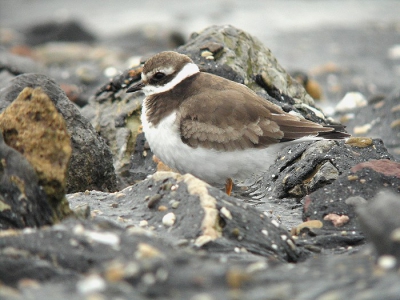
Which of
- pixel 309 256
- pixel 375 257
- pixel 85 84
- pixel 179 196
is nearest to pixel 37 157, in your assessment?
pixel 179 196

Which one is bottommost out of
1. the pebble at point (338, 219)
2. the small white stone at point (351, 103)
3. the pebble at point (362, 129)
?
the pebble at point (362, 129)

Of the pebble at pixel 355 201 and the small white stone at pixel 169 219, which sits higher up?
the small white stone at pixel 169 219

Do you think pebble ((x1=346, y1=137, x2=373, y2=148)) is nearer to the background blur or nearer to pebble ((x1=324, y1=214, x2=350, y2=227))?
pebble ((x1=324, y1=214, x2=350, y2=227))

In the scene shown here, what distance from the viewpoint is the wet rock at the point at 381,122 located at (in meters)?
10.0

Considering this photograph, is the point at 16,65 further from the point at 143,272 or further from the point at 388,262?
the point at 388,262

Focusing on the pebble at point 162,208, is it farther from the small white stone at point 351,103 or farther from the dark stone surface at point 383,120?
the small white stone at point 351,103

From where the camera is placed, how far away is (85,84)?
1327 centimetres

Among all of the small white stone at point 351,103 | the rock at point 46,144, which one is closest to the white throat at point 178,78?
the rock at point 46,144

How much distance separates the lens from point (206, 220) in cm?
503

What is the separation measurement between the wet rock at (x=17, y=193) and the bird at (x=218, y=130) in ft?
6.33

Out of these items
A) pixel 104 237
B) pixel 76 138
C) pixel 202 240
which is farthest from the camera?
pixel 76 138

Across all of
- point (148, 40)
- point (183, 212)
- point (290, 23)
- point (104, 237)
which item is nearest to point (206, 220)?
point (183, 212)

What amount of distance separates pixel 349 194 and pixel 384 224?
2133mm

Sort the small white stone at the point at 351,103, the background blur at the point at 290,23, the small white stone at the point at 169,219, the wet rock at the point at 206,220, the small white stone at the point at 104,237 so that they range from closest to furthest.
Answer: the small white stone at the point at 104,237
the wet rock at the point at 206,220
the small white stone at the point at 169,219
the small white stone at the point at 351,103
the background blur at the point at 290,23
